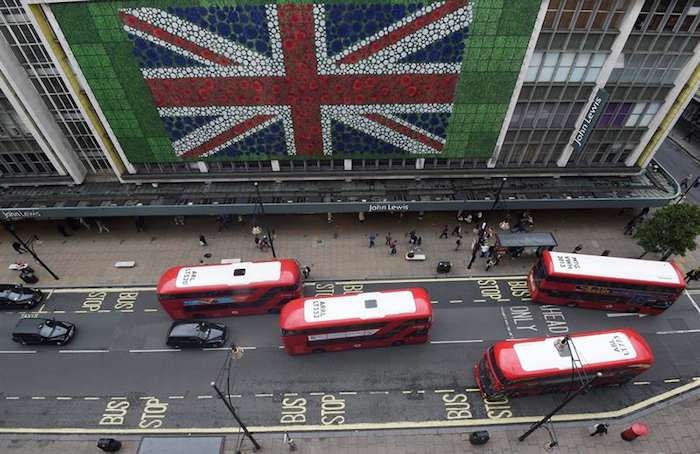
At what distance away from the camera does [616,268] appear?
93.1ft

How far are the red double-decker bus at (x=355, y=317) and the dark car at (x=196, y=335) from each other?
5.92 metres

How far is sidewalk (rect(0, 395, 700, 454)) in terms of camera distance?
23938 millimetres

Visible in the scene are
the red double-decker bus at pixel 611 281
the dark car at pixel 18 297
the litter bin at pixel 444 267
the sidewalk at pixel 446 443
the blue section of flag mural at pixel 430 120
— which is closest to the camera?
the sidewalk at pixel 446 443

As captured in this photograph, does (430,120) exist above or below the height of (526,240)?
above

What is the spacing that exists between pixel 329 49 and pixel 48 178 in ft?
96.4

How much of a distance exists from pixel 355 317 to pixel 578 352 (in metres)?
13.6

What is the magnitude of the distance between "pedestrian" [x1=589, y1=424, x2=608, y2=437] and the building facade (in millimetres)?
22018

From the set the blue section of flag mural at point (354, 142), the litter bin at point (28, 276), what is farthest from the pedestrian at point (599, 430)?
the litter bin at point (28, 276)

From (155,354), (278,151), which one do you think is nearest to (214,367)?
(155,354)

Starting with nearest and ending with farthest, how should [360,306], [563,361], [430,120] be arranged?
[563,361] → [360,306] → [430,120]

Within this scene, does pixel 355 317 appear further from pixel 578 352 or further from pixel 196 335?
pixel 578 352

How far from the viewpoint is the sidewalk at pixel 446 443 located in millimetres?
23938

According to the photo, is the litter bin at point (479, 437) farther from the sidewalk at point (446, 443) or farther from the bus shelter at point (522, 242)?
the bus shelter at point (522, 242)

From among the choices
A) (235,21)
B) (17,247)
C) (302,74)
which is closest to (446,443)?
(302,74)
